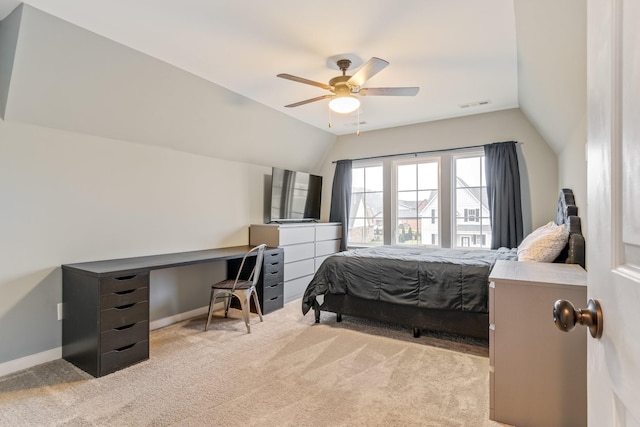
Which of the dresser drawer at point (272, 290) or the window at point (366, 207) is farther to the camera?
the window at point (366, 207)

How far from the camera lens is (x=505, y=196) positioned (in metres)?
4.43

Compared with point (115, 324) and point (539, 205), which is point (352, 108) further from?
point (539, 205)

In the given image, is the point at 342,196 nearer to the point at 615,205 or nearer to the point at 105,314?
the point at 105,314

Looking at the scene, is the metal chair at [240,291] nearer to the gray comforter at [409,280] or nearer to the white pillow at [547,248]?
the gray comforter at [409,280]

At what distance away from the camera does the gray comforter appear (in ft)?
9.56

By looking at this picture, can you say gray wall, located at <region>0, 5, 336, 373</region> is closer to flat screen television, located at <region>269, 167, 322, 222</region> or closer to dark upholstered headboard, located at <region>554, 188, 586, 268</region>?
flat screen television, located at <region>269, 167, 322, 222</region>

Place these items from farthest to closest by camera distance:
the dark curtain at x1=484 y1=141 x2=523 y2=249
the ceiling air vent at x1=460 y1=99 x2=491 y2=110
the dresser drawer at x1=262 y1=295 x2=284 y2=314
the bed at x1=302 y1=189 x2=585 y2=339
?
the dark curtain at x1=484 y1=141 x2=523 y2=249 → the ceiling air vent at x1=460 y1=99 x2=491 y2=110 → the dresser drawer at x1=262 y1=295 x2=284 y2=314 → the bed at x1=302 y1=189 x2=585 y2=339

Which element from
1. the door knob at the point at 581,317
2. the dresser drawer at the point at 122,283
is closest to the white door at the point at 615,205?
the door knob at the point at 581,317

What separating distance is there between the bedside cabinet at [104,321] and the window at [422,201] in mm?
3832

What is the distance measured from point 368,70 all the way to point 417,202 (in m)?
3.17

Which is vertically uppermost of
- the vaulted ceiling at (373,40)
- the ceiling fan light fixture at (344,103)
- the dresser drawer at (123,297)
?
the vaulted ceiling at (373,40)

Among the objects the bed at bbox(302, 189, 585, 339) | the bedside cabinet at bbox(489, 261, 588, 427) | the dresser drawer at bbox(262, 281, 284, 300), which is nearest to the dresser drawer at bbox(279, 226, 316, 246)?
the dresser drawer at bbox(262, 281, 284, 300)

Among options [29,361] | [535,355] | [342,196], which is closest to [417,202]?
[342,196]

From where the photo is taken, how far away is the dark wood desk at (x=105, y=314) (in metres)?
2.50
